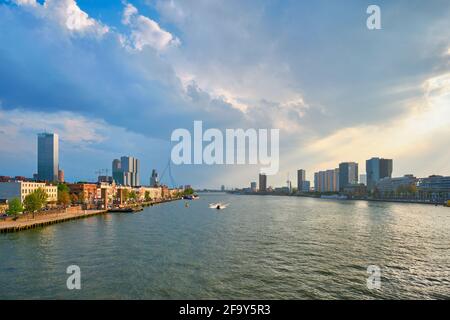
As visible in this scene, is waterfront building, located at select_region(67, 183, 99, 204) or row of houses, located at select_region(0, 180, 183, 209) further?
waterfront building, located at select_region(67, 183, 99, 204)

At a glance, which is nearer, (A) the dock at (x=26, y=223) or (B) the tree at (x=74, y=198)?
(A) the dock at (x=26, y=223)

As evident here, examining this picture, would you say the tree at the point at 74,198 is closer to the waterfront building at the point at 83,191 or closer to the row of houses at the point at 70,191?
the row of houses at the point at 70,191

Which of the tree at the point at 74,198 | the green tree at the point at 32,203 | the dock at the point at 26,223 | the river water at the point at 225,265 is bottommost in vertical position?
the tree at the point at 74,198

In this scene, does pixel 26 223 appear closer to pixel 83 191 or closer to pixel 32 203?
pixel 32 203

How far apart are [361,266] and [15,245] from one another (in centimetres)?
4648

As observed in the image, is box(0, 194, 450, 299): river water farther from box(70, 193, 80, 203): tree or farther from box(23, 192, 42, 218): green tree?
box(70, 193, 80, 203): tree

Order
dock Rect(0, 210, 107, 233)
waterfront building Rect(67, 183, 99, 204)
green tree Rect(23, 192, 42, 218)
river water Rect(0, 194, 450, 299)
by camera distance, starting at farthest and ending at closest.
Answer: waterfront building Rect(67, 183, 99, 204) → green tree Rect(23, 192, 42, 218) → dock Rect(0, 210, 107, 233) → river water Rect(0, 194, 450, 299)

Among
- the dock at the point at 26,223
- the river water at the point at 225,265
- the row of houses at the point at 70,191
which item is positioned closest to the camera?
the river water at the point at 225,265

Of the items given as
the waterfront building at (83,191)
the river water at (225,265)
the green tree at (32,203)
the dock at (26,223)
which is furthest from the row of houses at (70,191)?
the river water at (225,265)

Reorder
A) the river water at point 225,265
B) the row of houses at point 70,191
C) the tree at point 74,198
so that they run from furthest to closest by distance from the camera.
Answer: the tree at point 74,198
the row of houses at point 70,191
the river water at point 225,265

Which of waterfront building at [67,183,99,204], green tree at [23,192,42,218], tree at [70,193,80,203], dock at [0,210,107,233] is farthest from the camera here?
waterfront building at [67,183,99,204]

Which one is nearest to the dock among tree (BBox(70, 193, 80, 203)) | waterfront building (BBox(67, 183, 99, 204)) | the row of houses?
the row of houses

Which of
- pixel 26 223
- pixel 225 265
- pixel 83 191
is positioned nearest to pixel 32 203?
pixel 26 223
